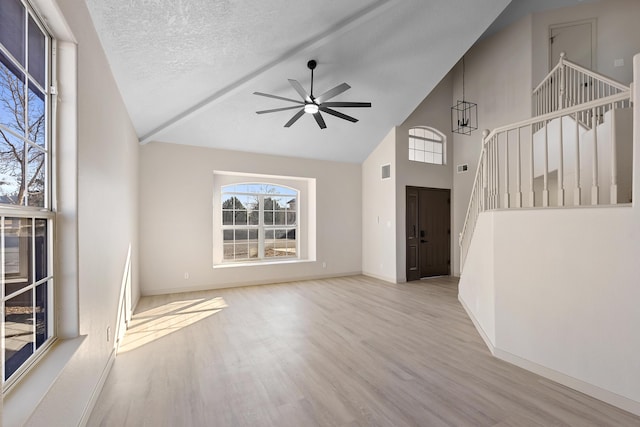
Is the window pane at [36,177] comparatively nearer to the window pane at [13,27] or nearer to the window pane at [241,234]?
the window pane at [13,27]

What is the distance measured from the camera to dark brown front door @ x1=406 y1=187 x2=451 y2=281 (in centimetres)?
652

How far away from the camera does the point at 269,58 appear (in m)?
3.47

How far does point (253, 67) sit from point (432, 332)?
3984 mm

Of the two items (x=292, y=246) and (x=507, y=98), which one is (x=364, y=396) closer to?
(x=292, y=246)

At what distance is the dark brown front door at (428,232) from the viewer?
652 centimetres

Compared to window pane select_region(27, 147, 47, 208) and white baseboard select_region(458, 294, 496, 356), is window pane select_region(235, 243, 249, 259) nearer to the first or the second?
white baseboard select_region(458, 294, 496, 356)

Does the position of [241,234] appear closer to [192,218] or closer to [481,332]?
[192,218]

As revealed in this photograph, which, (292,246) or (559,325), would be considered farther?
(292,246)

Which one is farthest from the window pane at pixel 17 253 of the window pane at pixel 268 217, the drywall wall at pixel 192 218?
the window pane at pixel 268 217

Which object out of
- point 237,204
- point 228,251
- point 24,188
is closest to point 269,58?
point 24,188

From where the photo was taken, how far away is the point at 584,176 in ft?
12.7

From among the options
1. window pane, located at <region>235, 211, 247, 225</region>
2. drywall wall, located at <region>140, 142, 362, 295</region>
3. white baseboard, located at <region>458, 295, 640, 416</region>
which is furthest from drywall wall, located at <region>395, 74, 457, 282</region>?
window pane, located at <region>235, 211, 247, 225</region>

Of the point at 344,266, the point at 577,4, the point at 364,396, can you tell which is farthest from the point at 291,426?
the point at 577,4

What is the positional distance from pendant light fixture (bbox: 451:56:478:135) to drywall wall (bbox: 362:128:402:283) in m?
2.01
